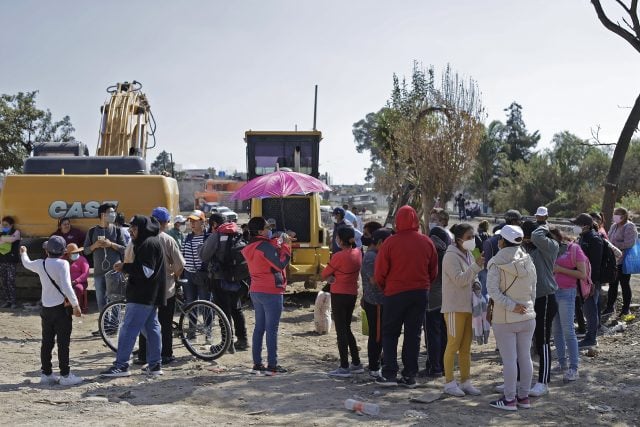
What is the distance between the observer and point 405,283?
24.2 ft

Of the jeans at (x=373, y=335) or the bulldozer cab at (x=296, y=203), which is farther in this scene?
the bulldozer cab at (x=296, y=203)

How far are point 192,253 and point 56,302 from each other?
2923 millimetres

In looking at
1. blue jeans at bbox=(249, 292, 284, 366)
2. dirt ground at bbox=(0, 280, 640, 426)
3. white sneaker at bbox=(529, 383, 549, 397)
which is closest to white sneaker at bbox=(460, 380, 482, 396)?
dirt ground at bbox=(0, 280, 640, 426)

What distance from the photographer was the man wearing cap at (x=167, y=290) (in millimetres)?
8429

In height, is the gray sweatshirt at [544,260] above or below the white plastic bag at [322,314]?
above

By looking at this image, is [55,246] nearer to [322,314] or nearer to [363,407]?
[363,407]

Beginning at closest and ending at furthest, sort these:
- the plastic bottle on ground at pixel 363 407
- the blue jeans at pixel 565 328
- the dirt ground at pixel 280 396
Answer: the dirt ground at pixel 280 396
the plastic bottle on ground at pixel 363 407
the blue jeans at pixel 565 328

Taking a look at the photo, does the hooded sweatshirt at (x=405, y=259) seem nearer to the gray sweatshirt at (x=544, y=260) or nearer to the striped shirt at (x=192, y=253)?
the gray sweatshirt at (x=544, y=260)

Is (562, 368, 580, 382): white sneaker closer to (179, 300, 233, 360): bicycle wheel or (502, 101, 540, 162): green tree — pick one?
(179, 300, 233, 360): bicycle wheel

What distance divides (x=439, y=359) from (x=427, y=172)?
12663 mm

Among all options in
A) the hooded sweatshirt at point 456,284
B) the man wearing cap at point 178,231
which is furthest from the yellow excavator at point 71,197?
the hooded sweatshirt at point 456,284

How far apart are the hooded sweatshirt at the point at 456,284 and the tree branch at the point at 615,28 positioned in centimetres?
Answer: 506

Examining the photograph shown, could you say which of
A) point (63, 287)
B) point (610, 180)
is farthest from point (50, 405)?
point (610, 180)

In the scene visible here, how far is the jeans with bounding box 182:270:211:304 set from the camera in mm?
9938
